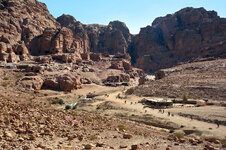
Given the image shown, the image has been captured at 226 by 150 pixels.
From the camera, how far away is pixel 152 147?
8.33 meters

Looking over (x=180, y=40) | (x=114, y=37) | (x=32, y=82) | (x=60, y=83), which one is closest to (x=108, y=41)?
(x=114, y=37)

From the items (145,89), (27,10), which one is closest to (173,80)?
(145,89)

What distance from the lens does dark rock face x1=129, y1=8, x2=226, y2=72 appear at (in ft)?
278

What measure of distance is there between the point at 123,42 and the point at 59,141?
362 feet

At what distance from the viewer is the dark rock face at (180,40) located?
84.7 meters

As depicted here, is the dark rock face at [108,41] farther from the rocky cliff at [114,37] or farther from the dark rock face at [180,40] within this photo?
the dark rock face at [180,40]

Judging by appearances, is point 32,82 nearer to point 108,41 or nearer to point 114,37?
point 108,41

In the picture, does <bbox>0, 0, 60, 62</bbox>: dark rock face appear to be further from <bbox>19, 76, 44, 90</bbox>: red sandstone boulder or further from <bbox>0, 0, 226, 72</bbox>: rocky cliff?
<bbox>19, 76, 44, 90</bbox>: red sandstone boulder

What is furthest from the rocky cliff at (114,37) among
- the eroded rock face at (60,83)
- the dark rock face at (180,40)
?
the eroded rock face at (60,83)

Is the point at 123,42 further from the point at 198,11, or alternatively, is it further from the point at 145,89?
the point at 145,89

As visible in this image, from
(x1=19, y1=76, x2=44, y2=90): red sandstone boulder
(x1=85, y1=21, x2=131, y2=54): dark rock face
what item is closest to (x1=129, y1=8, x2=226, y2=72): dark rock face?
(x1=85, y1=21, x2=131, y2=54): dark rock face

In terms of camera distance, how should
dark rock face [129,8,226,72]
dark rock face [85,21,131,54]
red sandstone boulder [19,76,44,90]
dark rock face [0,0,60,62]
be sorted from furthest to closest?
dark rock face [85,21,131,54] < dark rock face [129,8,226,72] < dark rock face [0,0,60,62] < red sandstone boulder [19,76,44,90]

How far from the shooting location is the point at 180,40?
3728 inches

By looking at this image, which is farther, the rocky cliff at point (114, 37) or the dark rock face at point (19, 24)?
the rocky cliff at point (114, 37)
